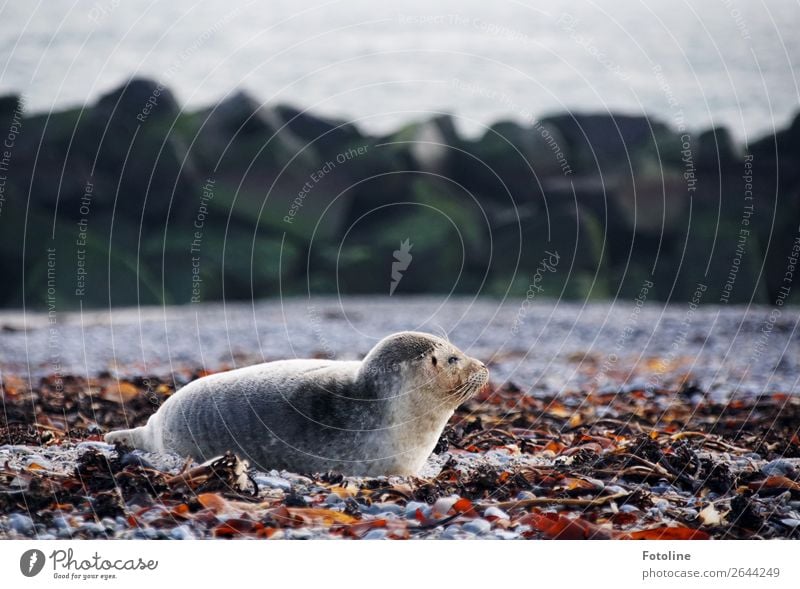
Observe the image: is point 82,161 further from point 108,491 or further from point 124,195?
point 108,491

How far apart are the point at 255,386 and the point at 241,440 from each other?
391 mm

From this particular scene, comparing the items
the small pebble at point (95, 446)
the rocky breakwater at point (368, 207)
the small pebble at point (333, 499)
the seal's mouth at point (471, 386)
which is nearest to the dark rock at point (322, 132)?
the rocky breakwater at point (368, 207)

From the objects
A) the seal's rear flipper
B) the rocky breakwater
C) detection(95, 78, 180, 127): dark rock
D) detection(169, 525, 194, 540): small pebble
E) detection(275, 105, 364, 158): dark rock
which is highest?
detection(95, 78, 180, 127): dark rock

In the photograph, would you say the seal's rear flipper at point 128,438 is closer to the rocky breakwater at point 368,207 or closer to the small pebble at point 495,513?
the small pebble at point 495,513

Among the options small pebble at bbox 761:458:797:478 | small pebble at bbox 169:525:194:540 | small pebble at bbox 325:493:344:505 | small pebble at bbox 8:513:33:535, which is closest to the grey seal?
small pebble at bbox 325:493:344:505

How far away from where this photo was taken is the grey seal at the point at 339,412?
6.62 meters

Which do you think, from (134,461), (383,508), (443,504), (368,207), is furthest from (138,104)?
(443,504)

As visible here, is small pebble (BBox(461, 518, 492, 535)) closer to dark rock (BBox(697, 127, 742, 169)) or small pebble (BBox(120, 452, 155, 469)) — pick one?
small pebble (BBox(120, 452, 155, 469))
